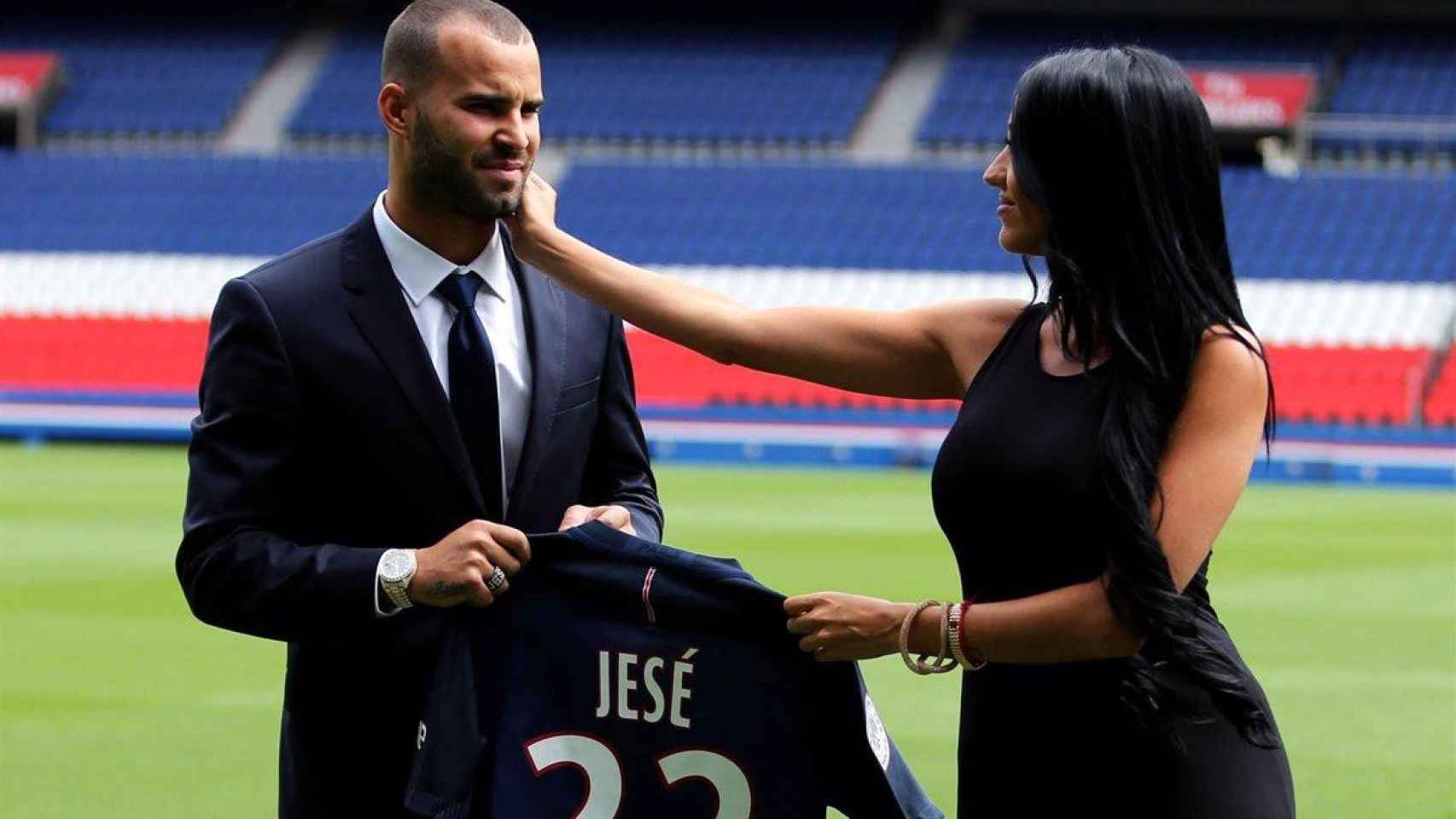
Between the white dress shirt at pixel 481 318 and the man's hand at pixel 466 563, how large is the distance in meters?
0.25

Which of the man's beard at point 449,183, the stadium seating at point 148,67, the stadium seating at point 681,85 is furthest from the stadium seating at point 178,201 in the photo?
the man's beard at point 449,183

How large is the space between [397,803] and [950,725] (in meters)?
5.00

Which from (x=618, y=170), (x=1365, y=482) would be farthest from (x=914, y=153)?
(x=1365, y=482)

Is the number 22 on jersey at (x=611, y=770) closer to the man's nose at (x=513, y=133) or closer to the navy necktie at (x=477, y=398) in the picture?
the navy necktie at (x=477, y=398)

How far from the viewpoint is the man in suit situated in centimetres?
354

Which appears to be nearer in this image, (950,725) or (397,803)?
(397,803)

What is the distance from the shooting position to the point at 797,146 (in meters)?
32.7

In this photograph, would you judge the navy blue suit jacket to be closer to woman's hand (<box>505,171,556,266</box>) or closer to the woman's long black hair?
woman's hand (<box>505,171,556,266</box>)

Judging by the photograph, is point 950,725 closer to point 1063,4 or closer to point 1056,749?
point 1056,749

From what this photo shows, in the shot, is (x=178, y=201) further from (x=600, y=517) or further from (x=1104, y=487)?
(x=1104, y=487)

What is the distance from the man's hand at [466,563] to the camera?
3.45m

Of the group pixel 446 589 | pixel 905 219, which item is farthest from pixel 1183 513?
pixel 905 219

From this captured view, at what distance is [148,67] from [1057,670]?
3482 cm

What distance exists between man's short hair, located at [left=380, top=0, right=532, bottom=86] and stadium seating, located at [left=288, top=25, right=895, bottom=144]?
28.8 metres
